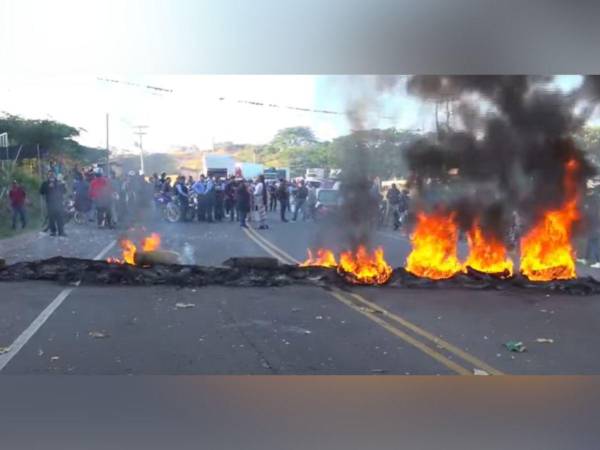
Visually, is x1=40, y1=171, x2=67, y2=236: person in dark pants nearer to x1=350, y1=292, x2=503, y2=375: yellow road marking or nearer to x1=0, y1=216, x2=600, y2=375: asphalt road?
x1=0, y1=216, x2=600, y2=375: asphalt road

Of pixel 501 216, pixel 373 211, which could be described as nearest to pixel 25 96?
pixel 373 211

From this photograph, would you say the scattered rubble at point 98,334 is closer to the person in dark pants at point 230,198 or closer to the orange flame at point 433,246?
the person in dark pants at point 230,198

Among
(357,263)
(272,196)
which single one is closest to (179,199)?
(272,196)

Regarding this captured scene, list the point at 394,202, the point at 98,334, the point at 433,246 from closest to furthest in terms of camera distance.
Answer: the point at 98,334 < the point at 394,202 < the point at 433,246

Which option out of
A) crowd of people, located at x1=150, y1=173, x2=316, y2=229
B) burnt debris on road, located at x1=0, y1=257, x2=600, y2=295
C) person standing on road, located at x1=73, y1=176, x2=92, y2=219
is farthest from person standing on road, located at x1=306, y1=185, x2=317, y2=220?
person standing on road, located at x1=73, y1=176, x2=92, y2=219

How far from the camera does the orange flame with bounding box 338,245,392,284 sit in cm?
439

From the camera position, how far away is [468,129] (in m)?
4.32

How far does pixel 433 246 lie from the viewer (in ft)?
14.6

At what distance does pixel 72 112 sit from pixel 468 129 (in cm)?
248

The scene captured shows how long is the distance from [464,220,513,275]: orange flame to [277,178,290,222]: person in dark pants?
3.96ft

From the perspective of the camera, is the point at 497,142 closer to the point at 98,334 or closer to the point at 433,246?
the point at 433,246

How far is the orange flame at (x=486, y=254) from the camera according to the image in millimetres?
4430

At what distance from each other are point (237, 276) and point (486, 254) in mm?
1662
